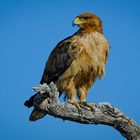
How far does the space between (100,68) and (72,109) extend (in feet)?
7.56

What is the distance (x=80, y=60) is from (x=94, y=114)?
2.14 m

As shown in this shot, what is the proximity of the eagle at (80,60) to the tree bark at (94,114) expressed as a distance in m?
1.68

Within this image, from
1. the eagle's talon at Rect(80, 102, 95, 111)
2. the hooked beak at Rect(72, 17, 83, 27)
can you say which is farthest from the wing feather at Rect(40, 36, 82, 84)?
the eagle's talon at Rect(80, 102, 95, 111)

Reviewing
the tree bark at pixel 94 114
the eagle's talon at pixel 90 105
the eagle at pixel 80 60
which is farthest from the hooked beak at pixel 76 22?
the tree bark at pixel 94 114

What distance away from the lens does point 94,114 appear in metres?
11.4

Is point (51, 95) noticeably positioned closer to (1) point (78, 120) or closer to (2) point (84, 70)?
(1) point (78, 120)

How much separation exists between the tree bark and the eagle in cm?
168

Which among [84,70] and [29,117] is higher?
[84,70]

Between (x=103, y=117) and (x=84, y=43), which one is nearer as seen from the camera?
(x=103, y=117)

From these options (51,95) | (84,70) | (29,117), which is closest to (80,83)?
(84,70)

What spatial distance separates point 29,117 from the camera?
1229cm

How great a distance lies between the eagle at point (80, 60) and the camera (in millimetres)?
13281

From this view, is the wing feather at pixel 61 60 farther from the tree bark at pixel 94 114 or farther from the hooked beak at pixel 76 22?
the tree bark at pixel 94 114

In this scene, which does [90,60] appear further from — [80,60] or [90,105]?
[90,105]
